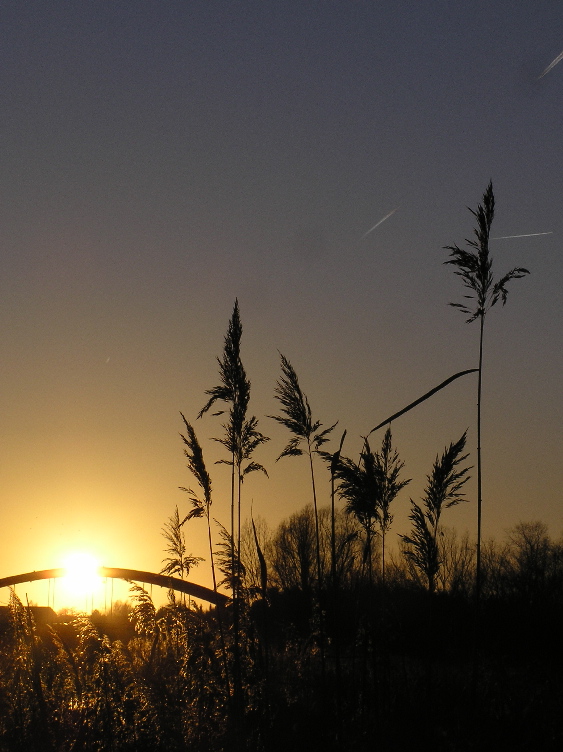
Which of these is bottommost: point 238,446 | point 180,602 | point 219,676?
point 219,676

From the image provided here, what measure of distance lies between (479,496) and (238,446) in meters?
2.63

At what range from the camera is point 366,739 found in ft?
19.8

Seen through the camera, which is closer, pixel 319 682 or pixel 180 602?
pixel 319 682

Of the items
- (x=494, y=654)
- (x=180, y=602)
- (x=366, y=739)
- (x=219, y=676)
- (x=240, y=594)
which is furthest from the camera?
(x=494, y=654)

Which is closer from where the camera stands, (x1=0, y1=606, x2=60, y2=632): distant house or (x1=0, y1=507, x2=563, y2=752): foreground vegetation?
(x1=0, y1=507, x2=563, y2=752): foreground vegetation

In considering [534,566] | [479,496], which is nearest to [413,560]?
[479,496]

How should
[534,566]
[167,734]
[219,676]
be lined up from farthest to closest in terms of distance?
1. [534,566]
2. [219,676]
3. [167,734]

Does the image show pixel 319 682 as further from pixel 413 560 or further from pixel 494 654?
pixel 494 654

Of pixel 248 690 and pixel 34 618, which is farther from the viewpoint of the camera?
pixel 34 618

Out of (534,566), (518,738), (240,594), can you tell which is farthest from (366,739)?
(534,566)

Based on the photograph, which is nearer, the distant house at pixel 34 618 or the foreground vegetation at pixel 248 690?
the foreground vegetation at pixel 248 690

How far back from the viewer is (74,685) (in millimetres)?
7000

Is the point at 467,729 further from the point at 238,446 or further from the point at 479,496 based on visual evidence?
the point at 238,446

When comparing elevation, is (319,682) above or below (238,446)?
below
